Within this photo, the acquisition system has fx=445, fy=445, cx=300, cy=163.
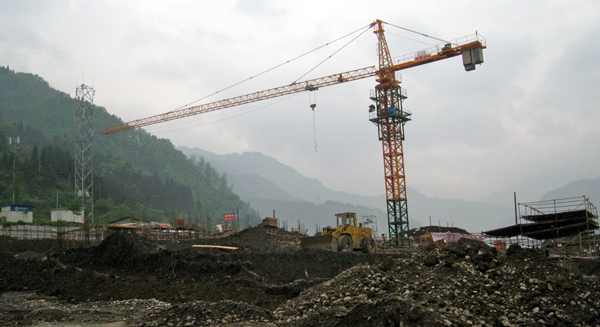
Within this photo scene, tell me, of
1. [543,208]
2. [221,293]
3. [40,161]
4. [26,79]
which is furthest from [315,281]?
[26,79]

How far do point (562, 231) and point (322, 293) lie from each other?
17466 mm

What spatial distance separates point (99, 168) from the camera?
107938 millimetres

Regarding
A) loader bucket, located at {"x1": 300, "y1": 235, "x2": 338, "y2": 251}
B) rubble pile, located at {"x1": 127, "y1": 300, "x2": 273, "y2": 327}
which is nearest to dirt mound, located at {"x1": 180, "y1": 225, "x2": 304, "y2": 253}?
loader bucket, located at {"x1": 300, "y1": 235, "x2": 338, "y2": 251}

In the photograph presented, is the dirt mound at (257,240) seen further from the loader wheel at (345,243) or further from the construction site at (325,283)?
the loader wheel at (345,243)

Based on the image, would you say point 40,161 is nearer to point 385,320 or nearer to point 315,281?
point 315,281

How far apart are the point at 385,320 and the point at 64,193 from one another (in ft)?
253

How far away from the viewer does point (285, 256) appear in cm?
2153

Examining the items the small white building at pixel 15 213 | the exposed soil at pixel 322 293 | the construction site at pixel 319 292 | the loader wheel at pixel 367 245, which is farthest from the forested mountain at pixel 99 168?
the exposed soil at pixel 322 293

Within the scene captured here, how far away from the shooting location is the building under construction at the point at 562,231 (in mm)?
21938

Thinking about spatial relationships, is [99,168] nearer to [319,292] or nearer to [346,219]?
[346,219]

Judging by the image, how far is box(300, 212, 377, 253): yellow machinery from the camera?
2333 centimetres

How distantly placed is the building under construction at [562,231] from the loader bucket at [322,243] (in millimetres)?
9058

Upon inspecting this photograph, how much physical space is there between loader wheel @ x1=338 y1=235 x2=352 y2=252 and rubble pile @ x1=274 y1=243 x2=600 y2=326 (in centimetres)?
1154

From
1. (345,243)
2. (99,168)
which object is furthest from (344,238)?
(99,168)
